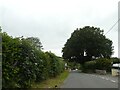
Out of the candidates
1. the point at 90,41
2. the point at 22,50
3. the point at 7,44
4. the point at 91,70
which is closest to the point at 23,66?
the point at 22,50

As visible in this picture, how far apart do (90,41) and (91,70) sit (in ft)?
33.5

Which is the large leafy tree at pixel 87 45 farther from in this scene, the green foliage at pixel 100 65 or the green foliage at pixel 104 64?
the green foliage at pixel 104 64

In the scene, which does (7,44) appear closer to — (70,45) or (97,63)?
(97,63)

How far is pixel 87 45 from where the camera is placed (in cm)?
8319

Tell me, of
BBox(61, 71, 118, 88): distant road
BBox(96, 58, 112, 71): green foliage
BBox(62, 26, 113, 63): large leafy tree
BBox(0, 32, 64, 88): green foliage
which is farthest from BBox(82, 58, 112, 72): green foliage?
BBox(0, 32, 64, 88): green foliage

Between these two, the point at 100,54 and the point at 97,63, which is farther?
the point at 100,54

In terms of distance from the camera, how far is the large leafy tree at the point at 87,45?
83.3 metres

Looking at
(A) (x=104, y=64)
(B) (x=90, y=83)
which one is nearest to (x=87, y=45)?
(A) (x=104, y=64)

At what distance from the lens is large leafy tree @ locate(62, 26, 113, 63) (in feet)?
273

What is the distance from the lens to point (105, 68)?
219 feet

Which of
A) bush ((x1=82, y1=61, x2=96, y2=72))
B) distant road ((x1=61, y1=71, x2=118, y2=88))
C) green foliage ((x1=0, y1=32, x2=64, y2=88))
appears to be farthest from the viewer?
bush ((x1=82, y1=61, x2=96, y2=72))

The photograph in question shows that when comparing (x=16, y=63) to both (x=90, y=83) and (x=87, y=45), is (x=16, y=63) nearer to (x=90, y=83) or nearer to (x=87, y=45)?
(x=90, y=83)

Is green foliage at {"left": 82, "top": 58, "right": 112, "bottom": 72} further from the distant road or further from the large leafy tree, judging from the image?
the distant road

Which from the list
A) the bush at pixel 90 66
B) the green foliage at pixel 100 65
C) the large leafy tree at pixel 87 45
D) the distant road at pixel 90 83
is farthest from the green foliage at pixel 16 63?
the large leafy tree at pixel 87 45
